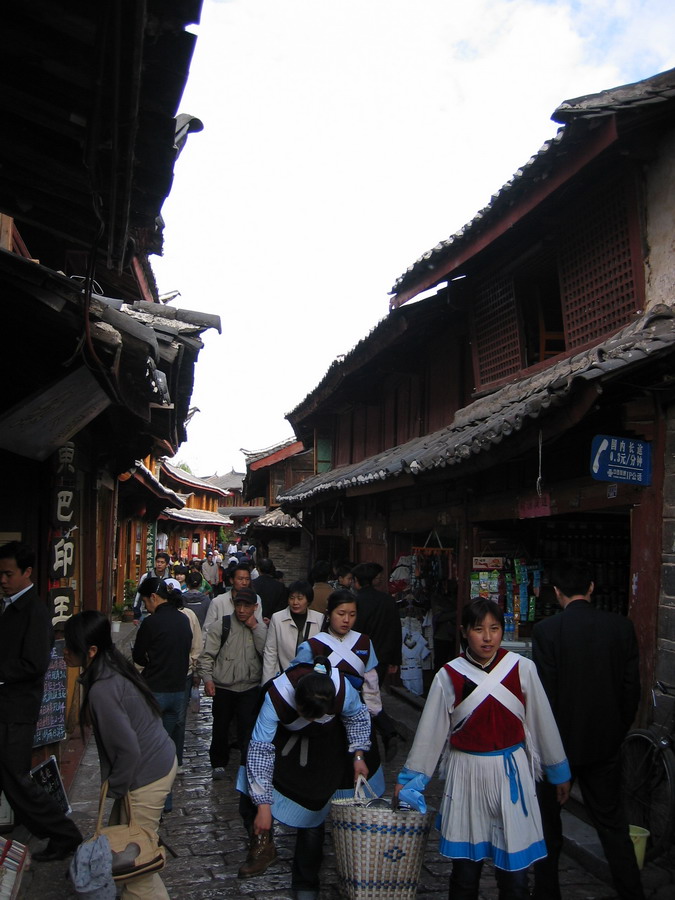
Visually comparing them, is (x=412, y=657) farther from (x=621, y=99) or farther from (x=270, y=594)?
(x=621, y=99)

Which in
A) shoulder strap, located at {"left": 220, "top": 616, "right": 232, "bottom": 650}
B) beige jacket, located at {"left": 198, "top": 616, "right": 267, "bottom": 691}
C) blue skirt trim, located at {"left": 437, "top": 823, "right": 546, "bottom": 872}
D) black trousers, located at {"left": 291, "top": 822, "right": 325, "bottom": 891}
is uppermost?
shoulder strap, located at {"left": 220, "top": 616, "right": 232, "bottom": 650}

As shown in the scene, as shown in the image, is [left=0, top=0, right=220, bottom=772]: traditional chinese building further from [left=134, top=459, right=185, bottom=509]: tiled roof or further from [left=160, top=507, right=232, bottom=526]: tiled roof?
[left=160, top=507, right=232, bottom=526]: tiled roof

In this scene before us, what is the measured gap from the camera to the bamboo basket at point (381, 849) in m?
3.84

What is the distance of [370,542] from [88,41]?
37.2ft

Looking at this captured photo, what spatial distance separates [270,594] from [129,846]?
4.99 meters

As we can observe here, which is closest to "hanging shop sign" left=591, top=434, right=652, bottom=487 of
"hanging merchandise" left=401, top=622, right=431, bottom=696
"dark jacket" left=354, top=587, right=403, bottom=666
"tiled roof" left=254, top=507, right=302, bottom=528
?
"dark jacket" left=354, top=587, right=403, bottom=666

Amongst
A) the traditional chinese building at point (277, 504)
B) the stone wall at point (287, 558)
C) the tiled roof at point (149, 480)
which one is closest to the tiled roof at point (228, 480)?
the traditional chinese building at point (277, 504)

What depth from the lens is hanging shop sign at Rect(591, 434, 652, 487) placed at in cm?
551

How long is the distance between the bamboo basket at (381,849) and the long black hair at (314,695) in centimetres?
51

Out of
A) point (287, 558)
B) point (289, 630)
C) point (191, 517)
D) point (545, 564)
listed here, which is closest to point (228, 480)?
point (191, 517)

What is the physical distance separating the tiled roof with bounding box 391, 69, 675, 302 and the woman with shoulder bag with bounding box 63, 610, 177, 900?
17.7 ft

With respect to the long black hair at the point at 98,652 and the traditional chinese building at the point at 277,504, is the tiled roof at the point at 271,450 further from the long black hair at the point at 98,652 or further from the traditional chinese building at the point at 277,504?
the long black hair at the point at 98,652

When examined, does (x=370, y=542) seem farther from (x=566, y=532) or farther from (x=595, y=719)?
(x=595, y=719)

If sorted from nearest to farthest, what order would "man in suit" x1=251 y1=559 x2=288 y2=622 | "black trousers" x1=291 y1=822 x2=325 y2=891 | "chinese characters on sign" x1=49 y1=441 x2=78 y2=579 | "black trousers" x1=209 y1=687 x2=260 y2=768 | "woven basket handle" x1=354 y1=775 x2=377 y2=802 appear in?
"woven basket handle" x1=354 y1=775 x2=377 y2=802
"black trousers" x1=291 y1=822 x2=325 y2=891
"chinese characters on sign" x1=49 y1=441 x2=78 y2=579
"black trousers" x1=209 y1=687 x2=260 y2=768
"man in suit" x1=251 y1=559 x2=288 y2=622
